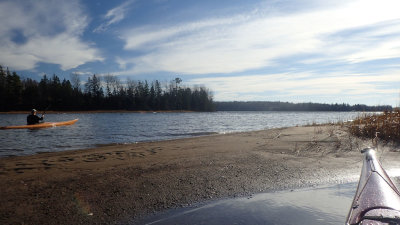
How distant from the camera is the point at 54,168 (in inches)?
256

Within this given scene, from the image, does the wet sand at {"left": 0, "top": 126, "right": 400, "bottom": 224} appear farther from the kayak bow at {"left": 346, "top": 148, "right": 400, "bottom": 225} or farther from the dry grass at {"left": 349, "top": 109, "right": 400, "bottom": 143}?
the dry grass at {"left": 349, "top": 109, "right": 400, "bottom": 143}

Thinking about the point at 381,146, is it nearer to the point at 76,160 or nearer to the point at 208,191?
the point at 208,191

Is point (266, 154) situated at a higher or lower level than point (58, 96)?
lower

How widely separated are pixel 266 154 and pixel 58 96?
8431 centimetres

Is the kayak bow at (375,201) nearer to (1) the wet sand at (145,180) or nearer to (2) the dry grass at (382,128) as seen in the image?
(1) the wet sand at (145,180)

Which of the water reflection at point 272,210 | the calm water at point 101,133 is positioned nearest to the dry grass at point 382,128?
the calm water at point 101,133

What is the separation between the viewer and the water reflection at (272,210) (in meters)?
3.51

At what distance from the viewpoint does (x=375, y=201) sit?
2.86 meters

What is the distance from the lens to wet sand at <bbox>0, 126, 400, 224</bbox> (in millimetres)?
3795

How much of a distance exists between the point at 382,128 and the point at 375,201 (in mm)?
9413

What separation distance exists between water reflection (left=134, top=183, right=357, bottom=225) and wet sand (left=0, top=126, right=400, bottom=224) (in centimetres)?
32

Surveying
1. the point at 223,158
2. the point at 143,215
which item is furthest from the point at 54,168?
the point at 223,158

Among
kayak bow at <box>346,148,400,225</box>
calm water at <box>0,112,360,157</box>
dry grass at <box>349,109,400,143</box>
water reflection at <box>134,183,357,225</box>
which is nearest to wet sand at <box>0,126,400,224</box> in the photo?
water reflection at <box>134,183,357,225</box>

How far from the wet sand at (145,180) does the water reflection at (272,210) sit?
319mm
